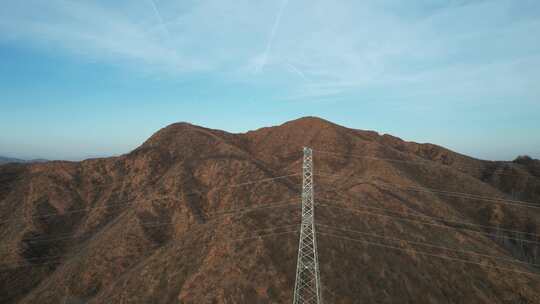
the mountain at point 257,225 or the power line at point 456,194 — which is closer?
the mountain at point 257,225

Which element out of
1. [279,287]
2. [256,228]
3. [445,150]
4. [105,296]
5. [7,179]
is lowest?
[105,296]

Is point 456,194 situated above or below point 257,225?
above

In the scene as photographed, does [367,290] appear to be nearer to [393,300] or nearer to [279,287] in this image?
[393,300]

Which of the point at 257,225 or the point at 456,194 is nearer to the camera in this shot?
the point at 257,225

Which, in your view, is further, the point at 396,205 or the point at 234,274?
the point at 396,205

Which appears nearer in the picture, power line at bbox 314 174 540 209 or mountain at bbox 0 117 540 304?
mountain at bbox 0 117 540 304

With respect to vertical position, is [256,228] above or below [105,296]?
above

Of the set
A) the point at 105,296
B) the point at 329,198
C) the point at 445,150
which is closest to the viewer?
the point at 105,296

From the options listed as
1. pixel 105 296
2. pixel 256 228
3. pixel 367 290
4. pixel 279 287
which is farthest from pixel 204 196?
pixel 367 290
